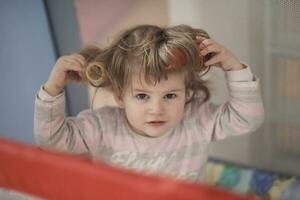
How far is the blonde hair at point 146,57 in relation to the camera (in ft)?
1.86

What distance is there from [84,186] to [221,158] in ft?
1.32

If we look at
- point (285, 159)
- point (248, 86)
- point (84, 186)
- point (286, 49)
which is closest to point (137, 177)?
point (84, 186)

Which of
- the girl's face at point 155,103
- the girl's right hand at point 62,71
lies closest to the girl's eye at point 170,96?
the girl's face at point 155,103

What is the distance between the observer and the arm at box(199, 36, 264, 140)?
0.60 meters

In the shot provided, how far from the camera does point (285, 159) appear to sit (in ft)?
2.71

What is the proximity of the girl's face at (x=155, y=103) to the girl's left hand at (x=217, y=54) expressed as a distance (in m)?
0.04

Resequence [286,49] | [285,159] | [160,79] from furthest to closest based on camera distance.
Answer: [285,159]
[286,49]
[160,79]

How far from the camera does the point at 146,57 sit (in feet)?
1.87

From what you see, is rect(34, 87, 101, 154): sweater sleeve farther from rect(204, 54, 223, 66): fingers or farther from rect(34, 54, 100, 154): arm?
rect(204, 54, 223, 66): fingers

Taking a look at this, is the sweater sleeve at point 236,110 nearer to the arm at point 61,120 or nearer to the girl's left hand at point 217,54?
the girl's left hand at point 217,54

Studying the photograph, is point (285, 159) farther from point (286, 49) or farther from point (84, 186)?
point (84, 186)

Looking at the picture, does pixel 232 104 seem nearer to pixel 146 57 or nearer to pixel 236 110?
pixel 236 110

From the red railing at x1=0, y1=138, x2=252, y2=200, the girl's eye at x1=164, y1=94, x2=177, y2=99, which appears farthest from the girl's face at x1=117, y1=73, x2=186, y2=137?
the red railing at x1=0, y1=138, x2=252, y2=200

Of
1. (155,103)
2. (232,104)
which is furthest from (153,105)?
(232,104)
